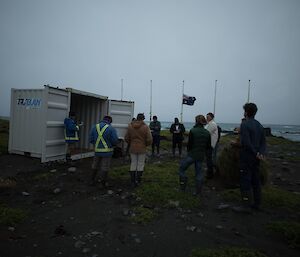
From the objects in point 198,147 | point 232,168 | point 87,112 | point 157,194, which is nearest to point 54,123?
point 87,112

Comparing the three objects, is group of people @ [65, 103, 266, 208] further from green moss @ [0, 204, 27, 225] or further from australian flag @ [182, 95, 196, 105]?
australian flag @ [182, 95, 196, 105]

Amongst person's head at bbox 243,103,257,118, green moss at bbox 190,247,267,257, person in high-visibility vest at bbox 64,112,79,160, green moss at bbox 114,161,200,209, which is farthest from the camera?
person in high-visibility vest at bbox 64,112,79,160

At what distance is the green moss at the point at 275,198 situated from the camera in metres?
6.42

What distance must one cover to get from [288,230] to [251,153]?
1.79m

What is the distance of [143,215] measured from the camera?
5477mm

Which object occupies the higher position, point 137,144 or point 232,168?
point 137,144

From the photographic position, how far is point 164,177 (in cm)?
876

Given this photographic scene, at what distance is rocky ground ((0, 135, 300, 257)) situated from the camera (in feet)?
13.7

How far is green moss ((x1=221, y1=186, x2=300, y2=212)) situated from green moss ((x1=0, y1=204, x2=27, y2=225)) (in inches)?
192

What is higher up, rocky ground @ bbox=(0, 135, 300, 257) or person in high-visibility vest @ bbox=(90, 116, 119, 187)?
person in high-visibility vest @ bbox=(90, 116, 119, 187)

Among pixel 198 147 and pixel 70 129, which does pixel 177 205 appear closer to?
pixel 198 147

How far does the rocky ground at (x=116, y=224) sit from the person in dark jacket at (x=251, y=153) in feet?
1.76

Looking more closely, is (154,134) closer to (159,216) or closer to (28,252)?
(159,216)

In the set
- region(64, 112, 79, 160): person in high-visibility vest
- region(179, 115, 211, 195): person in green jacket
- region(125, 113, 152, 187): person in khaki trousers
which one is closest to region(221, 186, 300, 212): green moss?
region(179, 115, 211, 195): person in green jacket
